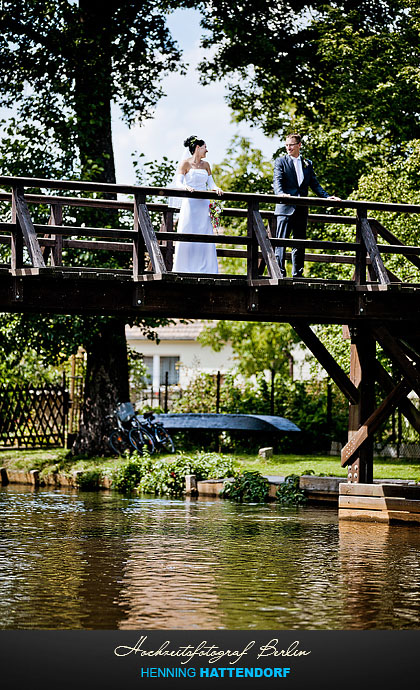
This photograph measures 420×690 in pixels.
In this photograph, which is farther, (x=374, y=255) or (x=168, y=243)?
Answer: (x=168, y=243)

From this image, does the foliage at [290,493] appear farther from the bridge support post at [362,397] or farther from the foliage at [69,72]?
the foliage at [69,72]

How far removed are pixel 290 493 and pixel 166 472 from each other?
319 cm

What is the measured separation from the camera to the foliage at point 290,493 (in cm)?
1902

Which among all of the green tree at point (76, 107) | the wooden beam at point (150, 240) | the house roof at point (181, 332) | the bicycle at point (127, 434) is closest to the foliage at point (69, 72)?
the green tree at point (76, 107)

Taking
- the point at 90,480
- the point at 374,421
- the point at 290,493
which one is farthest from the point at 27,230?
the point at 90,480

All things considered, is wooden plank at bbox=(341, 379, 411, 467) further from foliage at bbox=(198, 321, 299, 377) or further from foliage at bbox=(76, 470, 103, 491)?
foliage at bbox=(198, 321, 299, 377)

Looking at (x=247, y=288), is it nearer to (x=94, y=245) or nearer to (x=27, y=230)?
(x=94, y=245)

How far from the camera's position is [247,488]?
19703mm

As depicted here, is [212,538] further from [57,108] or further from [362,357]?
[57,108]

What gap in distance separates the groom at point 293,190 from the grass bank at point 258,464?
5924 mm

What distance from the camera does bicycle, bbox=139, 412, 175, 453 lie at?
24.8 meters

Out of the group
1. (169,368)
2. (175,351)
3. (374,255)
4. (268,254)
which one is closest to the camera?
(268,254)

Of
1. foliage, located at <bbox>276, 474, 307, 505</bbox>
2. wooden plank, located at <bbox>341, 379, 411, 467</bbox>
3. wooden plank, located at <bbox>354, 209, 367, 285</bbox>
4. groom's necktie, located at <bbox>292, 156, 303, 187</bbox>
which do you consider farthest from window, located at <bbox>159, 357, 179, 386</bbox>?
wooden plank, located at <bbox>354, 209, 367, 285</bbox>

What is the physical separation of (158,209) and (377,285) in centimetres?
309
